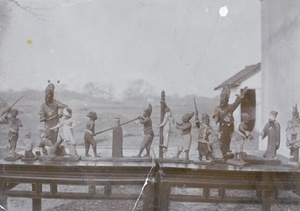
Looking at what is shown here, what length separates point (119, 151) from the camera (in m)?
2.58

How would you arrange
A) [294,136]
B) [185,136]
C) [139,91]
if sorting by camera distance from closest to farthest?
[294,136] < [185,136] < [139,91]

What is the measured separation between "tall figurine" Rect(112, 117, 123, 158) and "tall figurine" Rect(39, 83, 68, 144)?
1.74 feet

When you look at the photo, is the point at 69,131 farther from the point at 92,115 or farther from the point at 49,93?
the point at 49,93

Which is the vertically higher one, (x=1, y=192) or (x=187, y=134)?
(x=187, y=134)

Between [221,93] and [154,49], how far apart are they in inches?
28.8

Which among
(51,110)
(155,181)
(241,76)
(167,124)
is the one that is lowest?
(155,181)

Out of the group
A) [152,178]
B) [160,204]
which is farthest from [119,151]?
[160,204]

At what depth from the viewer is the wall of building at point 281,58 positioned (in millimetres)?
2484

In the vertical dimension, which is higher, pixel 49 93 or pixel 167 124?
pixel 49 93

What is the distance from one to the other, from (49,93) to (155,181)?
1255mm

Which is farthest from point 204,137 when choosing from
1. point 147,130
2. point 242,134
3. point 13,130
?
point 13,130

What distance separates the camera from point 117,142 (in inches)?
101

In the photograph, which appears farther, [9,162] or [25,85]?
[25,85]

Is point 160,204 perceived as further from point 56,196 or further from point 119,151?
point 56,196
